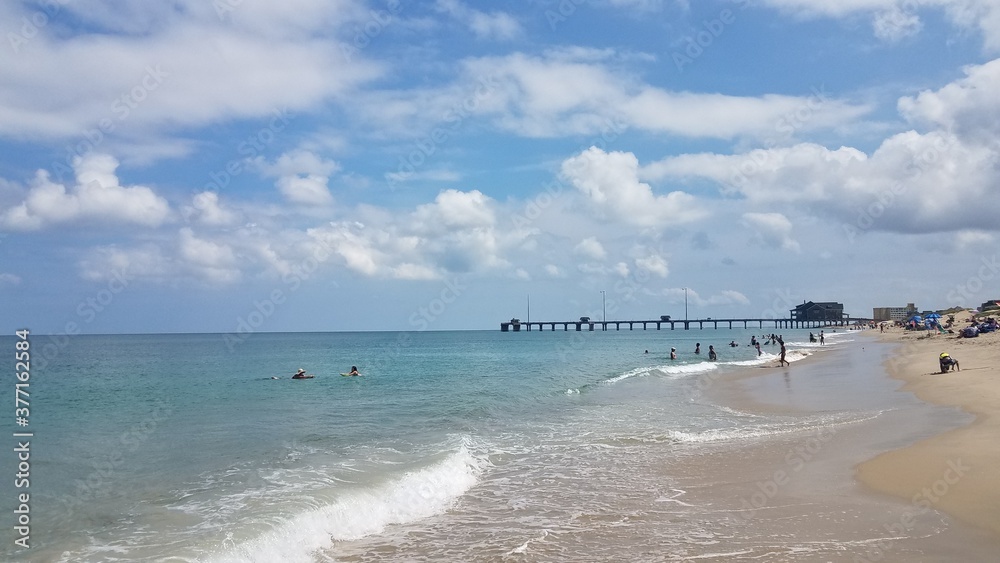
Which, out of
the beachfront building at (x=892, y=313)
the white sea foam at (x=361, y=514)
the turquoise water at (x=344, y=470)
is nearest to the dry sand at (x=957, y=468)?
the turquoise water at (x=344, y=470)

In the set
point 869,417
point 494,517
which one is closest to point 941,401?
point 869,417

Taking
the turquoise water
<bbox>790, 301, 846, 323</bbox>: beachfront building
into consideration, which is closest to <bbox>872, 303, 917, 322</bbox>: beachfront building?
<bbox>790, 301, 846, 323</bbox>: beachfront building

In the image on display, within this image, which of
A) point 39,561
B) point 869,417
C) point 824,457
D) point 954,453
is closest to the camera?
point 39,561

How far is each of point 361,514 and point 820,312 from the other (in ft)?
622

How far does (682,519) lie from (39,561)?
29.0 feet

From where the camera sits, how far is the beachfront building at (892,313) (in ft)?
511

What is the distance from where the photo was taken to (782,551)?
7828mm

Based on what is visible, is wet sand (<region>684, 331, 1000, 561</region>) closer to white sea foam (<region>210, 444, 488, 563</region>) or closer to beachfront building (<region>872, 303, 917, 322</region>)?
white sea foam (<region>210, 444, 488, 563</region>)

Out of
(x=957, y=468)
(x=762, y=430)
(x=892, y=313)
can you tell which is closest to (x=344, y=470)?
(x=762, y=430)

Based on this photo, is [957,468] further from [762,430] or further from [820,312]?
[820,312]

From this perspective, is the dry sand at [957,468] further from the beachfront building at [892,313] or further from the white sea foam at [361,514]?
the beachfront building at [892,313]

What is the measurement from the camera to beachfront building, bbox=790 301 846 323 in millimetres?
176125

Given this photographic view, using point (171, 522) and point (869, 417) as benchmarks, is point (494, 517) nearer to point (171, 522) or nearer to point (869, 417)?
point (171, 522)

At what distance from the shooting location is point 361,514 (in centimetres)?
1046
